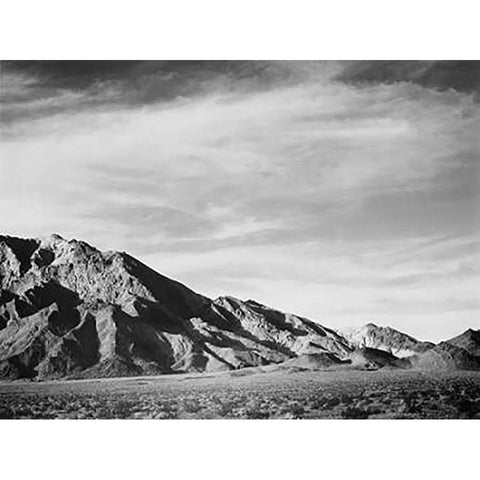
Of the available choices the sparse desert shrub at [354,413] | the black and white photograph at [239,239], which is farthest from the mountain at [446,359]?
the sparse desert shrub at [354,413]

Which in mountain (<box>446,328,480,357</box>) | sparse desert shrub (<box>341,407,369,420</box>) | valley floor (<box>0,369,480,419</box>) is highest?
mountain (<box>446,328,480,357</box>)

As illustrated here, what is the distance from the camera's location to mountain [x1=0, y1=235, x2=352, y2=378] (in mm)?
4871

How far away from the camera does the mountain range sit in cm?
486

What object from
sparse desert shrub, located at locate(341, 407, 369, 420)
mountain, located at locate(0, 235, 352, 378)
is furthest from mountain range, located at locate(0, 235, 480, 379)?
sparse desert shrub, located at locate(341, 407, 369, 420)

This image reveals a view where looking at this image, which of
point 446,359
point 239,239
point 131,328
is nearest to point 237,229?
point 239,239

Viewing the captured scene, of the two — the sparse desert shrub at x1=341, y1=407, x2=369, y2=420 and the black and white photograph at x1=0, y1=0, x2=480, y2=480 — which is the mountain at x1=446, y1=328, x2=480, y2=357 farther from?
the sparse desert shrub at x1=341, y1=407, x2=369, y2=420

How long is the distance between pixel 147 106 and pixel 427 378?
182 cm

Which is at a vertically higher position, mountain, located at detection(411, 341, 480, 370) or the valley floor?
mountain, located at detection(411, 341, 480, 370)

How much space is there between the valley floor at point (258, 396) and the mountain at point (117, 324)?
0.22 ft

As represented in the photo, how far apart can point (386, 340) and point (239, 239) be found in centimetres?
83

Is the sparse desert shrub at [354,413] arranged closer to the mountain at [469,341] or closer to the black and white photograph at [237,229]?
the black and white photograph at [237,229]
